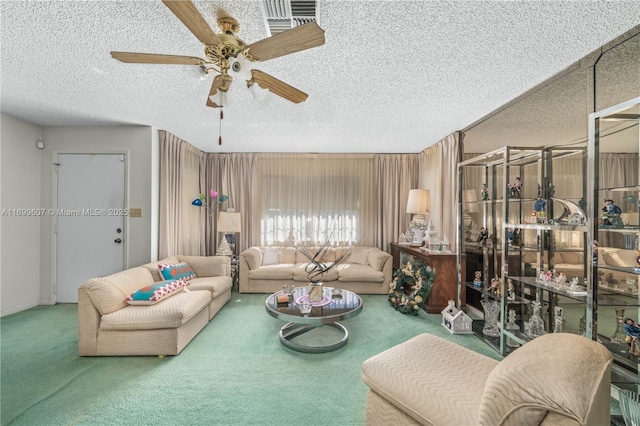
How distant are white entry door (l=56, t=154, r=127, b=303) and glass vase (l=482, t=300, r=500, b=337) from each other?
181 inches

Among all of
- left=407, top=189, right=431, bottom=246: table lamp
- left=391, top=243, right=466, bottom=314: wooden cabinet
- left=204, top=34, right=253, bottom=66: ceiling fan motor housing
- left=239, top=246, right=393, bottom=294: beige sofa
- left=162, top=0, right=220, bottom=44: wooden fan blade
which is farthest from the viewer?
left=407, top=189, right=431, bottom=246: table lamp

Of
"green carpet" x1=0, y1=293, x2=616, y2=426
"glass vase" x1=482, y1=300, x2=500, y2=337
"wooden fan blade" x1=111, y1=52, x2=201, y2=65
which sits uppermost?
"wooden fan blade" x1=111, y1=52, x2=201, y2=65

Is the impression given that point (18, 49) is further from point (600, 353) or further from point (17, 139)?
point (600, 353)

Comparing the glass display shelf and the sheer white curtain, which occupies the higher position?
the sheer white curtain

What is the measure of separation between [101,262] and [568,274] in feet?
17.2

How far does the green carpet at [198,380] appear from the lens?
1.62 metres

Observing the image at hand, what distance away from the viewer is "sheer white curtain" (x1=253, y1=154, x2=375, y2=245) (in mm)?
4914

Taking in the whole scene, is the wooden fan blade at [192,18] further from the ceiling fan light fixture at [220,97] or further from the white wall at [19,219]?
the white wall at [19,219]

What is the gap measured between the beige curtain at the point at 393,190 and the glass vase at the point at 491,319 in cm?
228

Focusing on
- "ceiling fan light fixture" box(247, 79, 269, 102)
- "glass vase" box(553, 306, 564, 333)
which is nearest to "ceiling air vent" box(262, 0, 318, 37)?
"ceiling fan light fixture" box(247, 79, 269, 102)

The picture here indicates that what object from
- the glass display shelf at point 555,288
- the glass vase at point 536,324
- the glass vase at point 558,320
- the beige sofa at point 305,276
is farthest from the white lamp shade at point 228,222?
the glass vase at point 558,320

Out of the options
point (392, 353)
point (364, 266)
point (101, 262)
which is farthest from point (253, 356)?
point (101, 262)

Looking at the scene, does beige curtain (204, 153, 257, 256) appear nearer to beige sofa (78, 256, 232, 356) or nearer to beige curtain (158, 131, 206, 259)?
beige curtain (158, 131, 206, 259)

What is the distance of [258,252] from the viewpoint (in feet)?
14.1
